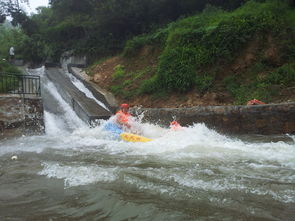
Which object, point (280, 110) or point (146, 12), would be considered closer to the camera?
point (280, 110)

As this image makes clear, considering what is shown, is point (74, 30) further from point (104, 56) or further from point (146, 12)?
point (146, 12)

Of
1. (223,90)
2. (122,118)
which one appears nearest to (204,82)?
(223,90)

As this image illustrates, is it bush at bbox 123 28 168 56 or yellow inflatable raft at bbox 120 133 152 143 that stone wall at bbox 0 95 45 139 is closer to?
yellow inflatable raft at bbox 120 133 152 143

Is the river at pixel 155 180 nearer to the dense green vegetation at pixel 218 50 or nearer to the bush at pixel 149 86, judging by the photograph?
the dense green vegetation at pixel 218 50

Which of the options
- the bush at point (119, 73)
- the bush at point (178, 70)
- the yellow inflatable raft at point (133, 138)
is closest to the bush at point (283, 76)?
the bush at point (178, 70)

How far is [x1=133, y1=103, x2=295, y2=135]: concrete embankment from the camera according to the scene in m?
7.43

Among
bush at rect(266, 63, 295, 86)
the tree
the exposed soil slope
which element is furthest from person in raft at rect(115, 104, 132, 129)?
the tree

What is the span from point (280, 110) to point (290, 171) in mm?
3464

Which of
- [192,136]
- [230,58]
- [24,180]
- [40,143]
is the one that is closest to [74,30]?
[230,58]

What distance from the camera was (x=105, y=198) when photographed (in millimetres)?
3543

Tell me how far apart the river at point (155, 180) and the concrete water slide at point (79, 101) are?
130 inches

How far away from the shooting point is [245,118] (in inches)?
314

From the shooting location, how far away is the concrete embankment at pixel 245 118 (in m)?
7.43

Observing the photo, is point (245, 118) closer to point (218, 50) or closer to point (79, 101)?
point (218, 50)
